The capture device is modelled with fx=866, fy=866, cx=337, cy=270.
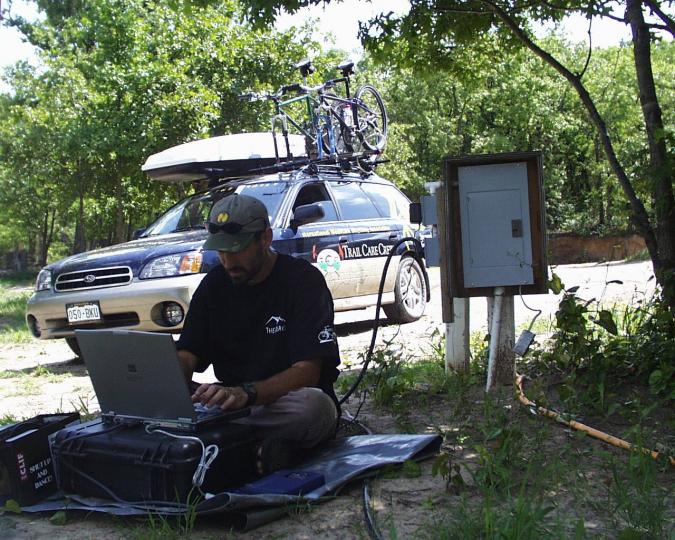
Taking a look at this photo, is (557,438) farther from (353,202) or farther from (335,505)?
(353,202)

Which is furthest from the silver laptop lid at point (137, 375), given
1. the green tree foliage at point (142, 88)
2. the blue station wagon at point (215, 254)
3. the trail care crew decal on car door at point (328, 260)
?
the green tree foliage at point (142, 88)

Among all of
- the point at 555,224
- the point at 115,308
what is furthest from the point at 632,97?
the point at 115,308

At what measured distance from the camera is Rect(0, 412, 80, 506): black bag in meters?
3.97

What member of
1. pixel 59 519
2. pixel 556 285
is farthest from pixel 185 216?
pixel 59 519

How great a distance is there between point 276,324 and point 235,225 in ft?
1.78

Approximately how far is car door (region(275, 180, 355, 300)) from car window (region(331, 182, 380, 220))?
16 cm

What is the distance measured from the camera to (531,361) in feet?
20.7

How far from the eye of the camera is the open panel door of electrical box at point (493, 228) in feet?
18.1

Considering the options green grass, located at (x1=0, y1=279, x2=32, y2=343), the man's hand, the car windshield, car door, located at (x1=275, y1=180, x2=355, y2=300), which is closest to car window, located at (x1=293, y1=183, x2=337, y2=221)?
car door, located at (x1=275, y1=180, x2=355, y2=300)

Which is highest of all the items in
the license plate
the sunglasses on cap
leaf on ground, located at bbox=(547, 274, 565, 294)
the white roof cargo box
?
the white roof cargo box

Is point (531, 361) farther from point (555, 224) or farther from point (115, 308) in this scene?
point (555, 224)

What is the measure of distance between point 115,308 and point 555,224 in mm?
30850

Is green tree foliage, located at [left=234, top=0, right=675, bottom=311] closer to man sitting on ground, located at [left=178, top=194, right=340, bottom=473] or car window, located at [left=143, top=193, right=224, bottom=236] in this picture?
man sitting on ground, located at [left=178, top=194, right=340, bottom=473]

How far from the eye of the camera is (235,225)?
14.1ft
